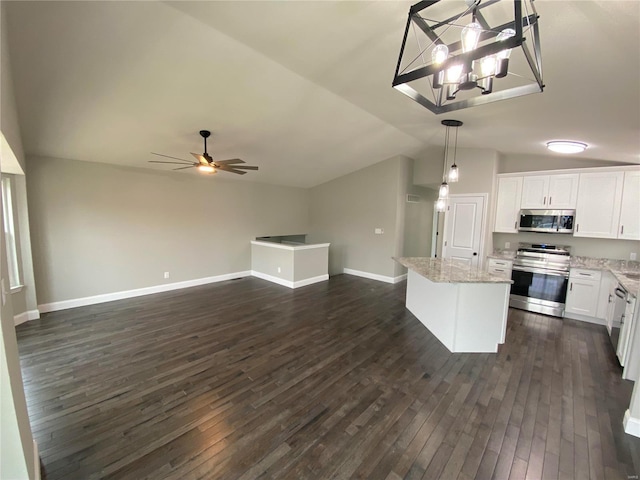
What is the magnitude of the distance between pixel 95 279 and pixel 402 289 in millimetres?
5777

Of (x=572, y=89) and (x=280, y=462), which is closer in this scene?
(x=280, y=462)

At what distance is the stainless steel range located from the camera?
4336 millimetres

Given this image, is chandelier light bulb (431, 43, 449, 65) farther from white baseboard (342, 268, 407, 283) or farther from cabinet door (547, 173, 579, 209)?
white baseboard (342, 268, 407, 283)

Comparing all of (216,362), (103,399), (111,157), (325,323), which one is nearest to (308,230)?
(325,323)

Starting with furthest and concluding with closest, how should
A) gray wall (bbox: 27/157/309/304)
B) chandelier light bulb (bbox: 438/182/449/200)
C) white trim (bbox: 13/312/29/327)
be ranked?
gray wall (bbox: 27/157/309/304) < white trim (bbox: 13/312/29/327) < chandelier light bulb (bbox: 438/182/449/200)

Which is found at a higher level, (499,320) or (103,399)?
(499,320)

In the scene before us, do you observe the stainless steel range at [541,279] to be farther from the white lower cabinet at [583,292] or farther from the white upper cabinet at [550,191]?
the white upper cabinet at [550,191]

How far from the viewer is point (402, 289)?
19.4 ft

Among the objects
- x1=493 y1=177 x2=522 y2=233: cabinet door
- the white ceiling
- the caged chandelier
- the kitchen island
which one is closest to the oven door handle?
x1=493 y1=177 x2=522 y2=233: cabinet door

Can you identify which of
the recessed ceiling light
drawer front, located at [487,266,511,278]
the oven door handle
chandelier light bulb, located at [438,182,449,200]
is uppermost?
the recessed ceiling light

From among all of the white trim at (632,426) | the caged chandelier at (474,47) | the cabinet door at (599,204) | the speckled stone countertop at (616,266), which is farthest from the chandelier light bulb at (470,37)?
the cabinet door at (599,204)

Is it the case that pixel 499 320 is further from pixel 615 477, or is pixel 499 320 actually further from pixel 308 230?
pixel 308 230

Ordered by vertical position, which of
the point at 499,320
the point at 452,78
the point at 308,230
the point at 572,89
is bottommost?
the point at 499,320

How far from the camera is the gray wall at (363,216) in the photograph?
6344mm
